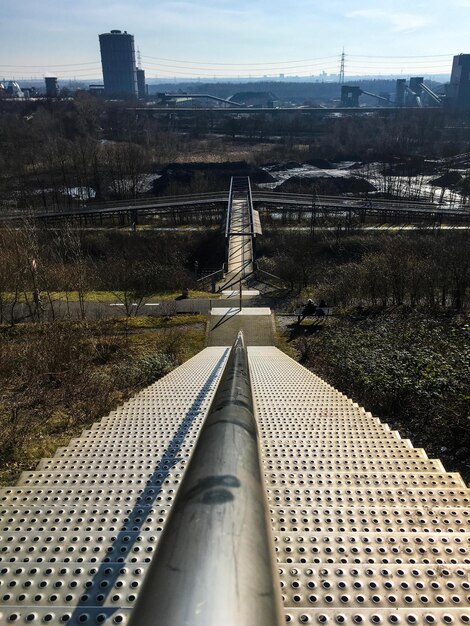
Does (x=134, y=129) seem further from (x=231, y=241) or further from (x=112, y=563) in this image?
(x=112, y=563)

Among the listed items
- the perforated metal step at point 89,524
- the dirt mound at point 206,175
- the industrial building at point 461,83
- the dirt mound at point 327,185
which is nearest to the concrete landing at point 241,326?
the perforated metal step at point 89,524

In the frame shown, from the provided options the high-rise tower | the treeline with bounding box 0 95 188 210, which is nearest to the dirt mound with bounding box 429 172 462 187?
the treeline with bounding box 0 95 188 210

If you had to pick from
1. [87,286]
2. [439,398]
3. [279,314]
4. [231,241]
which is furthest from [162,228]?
A: [439,398]

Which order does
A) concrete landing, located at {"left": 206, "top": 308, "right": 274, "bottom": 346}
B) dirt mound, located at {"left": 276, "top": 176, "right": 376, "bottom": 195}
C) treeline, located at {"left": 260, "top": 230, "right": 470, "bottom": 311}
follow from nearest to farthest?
concrete landing, located at {"left": 206, "top": 308, "right": 274, "bottom": 346} → treeline, located at {"left": 260, "top": 230, "right": 470, "bottom": 311} → dirt mound, located at {"left": 276, "top": 176, "right": 376, "bottom": 195}

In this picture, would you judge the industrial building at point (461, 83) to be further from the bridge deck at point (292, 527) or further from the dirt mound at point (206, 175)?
the bridge deck at point (292, 527)

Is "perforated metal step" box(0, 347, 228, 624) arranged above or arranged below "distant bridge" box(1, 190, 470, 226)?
above

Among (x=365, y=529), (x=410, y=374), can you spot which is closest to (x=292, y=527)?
(x=365, y=529)

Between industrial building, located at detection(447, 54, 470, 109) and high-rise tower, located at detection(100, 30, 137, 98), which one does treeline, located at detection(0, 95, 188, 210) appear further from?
high-rise tower, located at detection(100, 30, 137, 98)

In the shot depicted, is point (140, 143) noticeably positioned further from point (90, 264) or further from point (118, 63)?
point (118, 63)
